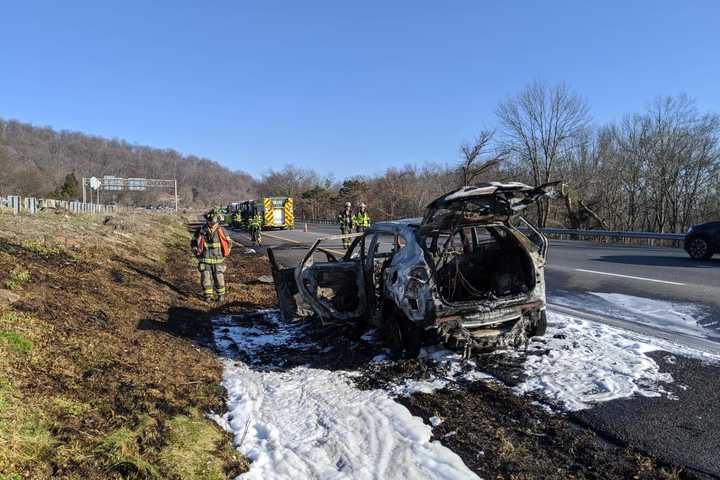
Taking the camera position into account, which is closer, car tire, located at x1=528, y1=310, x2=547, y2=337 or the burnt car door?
car tire, located at x1=528, y1=310, x2=547, y2=337

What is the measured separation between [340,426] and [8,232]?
902 cm

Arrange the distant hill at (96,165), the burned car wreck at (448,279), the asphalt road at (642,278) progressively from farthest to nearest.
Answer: the distant hill at (96,165), the asphalt road at (642,278), the burned car wreck at (448,279)

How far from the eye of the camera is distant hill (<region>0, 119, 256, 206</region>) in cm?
6749

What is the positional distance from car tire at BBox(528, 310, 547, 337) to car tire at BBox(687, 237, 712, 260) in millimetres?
9770

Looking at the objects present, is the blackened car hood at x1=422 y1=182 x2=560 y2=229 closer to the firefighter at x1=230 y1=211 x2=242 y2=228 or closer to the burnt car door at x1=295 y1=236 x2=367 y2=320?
the burnt car door at x1=295 y1=236 x2=367 y2=320

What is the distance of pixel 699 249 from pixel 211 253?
12326 millimetres

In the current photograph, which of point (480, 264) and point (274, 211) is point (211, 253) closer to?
point (480, 264)

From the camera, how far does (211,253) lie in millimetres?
8789

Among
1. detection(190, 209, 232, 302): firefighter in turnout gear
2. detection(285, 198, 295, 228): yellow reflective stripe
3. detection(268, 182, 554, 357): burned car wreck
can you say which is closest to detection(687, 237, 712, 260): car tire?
detection(268, 182, 554, 357): burned car wreck

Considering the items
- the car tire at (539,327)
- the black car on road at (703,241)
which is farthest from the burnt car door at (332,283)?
the black car on road at (703,241)

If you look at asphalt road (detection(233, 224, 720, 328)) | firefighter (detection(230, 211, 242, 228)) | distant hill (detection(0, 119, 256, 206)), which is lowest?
asphalt road (detection(233, 224, 720, 328))

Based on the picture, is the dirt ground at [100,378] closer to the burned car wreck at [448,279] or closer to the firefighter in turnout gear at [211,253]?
the firefighter in turnout gear at [211,253]

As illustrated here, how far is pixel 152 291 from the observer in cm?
850

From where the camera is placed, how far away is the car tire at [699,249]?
12250 millimetres
